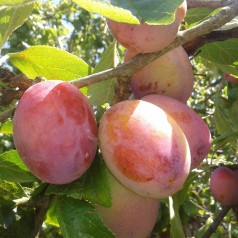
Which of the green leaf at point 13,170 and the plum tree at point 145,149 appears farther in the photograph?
the green leaf at point 13,170

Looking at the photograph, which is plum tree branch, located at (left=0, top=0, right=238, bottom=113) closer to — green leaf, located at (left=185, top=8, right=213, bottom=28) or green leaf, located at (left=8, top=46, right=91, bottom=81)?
green leaf, located at (left=8, top=46, right=91, bottom=81)

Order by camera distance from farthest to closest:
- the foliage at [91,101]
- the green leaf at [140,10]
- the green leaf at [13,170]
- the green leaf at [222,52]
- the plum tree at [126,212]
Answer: the green leaf at [222,52], the green leaf at [13,170], the plum tree at [126,212], the foliage at [91,101], the green leaf at [140,10]

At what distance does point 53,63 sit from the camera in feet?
3.84

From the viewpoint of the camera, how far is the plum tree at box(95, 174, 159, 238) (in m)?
1.12

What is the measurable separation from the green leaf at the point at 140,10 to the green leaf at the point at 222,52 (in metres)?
0.52

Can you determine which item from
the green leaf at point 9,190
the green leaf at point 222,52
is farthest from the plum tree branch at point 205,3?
the green leaf at point 9,190

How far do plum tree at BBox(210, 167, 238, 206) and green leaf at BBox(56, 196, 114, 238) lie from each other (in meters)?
1.36

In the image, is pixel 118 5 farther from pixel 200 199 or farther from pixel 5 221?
pixel 200 199

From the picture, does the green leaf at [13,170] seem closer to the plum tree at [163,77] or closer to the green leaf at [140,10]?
the plum tree at [163,77]

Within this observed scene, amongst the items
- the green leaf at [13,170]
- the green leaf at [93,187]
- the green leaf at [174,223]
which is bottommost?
the green leaf at [174,223]

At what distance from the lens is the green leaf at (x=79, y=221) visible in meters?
1.05

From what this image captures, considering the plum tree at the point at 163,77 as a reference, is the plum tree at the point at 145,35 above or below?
above

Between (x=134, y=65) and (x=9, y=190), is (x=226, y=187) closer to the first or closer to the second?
(x=9, y=190)

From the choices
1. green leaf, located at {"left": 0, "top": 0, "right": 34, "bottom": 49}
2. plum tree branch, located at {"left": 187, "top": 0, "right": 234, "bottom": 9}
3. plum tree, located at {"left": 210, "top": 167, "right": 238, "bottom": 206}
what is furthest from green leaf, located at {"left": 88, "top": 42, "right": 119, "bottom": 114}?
plum tree, located at {"left": 210, "top": 167, "right": 238, "bottom": 206}
